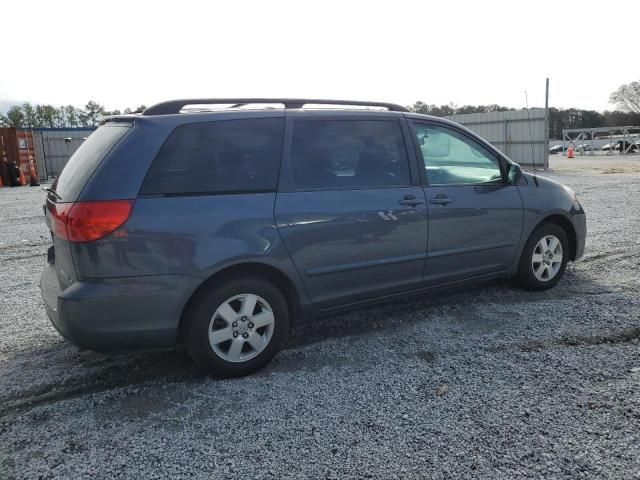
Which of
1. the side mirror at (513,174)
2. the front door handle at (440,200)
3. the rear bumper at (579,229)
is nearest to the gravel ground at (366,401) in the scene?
the rear bumper at (579,229)

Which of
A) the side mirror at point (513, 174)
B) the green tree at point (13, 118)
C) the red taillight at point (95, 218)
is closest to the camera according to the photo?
the red taillight at point (95, 218)

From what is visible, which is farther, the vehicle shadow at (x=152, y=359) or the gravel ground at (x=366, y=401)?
the vehicle shadow at (x=152, y=359)

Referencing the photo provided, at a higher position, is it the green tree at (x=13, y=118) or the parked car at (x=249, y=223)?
the green tree at (x=13, y=118)

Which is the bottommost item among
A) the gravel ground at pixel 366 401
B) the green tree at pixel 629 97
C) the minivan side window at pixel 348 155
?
the gravel ground at pixel 366 401

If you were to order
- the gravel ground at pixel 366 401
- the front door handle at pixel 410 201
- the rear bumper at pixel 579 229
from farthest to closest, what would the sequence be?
the rear bumper at pixel 579 229 → the front door handle at pixel 410 201 → the gravel ground at pixel 366 401

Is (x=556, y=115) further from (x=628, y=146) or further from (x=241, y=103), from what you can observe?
(x=241, y=103)

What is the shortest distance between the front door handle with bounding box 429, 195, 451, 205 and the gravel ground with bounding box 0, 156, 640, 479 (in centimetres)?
99

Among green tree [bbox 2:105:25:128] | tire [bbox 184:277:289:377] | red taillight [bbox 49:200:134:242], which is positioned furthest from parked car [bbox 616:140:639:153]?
green tree [bbox 2:105:25:128]

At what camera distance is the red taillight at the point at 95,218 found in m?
3.09

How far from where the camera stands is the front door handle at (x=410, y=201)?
416 centimetres

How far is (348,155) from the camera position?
402cm

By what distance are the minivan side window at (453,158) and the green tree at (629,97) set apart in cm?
8609

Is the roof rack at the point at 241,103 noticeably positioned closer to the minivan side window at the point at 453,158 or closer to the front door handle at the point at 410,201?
the minivan side window at the point at 453,158

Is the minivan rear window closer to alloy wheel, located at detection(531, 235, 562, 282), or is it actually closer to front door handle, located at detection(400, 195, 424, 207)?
front door handle, located at detection(400, 195, 424, 207)
